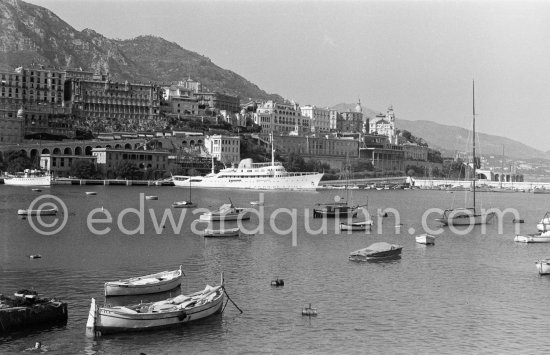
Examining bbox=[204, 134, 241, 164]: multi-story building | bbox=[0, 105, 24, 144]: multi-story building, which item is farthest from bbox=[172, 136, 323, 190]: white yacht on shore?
bbox=[0, 105, 24, 144]: multi-story building

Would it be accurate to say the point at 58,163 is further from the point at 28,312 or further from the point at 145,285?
the point at 28,312

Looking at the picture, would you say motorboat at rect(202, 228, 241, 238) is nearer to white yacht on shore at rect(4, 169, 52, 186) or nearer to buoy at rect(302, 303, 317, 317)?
buoy at rect(302, 303, 317, 317)

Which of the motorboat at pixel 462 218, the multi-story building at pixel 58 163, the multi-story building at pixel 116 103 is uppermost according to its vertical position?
the multi-story building at pixel 116 103

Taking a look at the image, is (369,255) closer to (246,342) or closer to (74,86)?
(246,342)

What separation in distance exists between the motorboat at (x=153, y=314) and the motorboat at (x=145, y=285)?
3.85 metres

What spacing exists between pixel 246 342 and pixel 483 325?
916 cm

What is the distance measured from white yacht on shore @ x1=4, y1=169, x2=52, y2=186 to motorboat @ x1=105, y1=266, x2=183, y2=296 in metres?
91.2

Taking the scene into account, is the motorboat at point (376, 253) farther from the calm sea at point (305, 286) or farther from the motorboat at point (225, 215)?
the motorboat at point (225, 215)

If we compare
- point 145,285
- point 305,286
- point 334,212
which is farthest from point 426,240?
point 145,285

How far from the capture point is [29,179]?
11875cm

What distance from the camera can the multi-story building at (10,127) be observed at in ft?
461

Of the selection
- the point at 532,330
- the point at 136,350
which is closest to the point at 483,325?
the point at 532,330

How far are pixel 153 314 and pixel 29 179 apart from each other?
98485mm

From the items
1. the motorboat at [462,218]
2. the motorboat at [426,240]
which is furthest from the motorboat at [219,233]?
the motorboat at [462,218]
